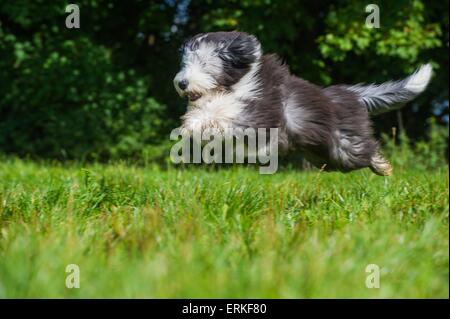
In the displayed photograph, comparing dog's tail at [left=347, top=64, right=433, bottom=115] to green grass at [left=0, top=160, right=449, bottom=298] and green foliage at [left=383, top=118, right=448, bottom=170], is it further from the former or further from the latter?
green foliage at [left=383, top=118, right=448, bottom=170]

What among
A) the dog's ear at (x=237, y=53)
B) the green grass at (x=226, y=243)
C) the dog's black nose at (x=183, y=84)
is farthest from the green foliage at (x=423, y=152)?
the dog's black nose at (x=183, y=84)

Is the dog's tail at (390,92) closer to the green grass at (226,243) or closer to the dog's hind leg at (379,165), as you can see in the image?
the dog's hind leg at (379,165)

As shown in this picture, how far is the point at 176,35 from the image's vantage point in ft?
33.0

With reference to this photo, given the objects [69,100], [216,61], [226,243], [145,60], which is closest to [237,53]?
[216,61]

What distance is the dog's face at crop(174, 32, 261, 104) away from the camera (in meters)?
3.57

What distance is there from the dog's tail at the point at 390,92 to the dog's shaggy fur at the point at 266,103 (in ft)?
0.96

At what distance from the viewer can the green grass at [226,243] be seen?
6.41ft

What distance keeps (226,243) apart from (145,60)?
823cm

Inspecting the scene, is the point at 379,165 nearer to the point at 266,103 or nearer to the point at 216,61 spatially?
the point at 266,103

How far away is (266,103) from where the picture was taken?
3506 millimetres

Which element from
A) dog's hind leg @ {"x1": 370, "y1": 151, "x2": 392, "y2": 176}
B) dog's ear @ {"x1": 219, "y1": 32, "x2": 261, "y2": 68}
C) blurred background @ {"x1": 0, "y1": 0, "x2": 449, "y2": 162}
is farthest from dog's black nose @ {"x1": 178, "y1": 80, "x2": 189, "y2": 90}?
blurred background @ {"x1": 0, "y1": 0, "x2": 449, "y2": 162}

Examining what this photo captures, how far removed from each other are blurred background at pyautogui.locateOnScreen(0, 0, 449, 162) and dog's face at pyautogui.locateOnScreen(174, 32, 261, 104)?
4.74 meters
